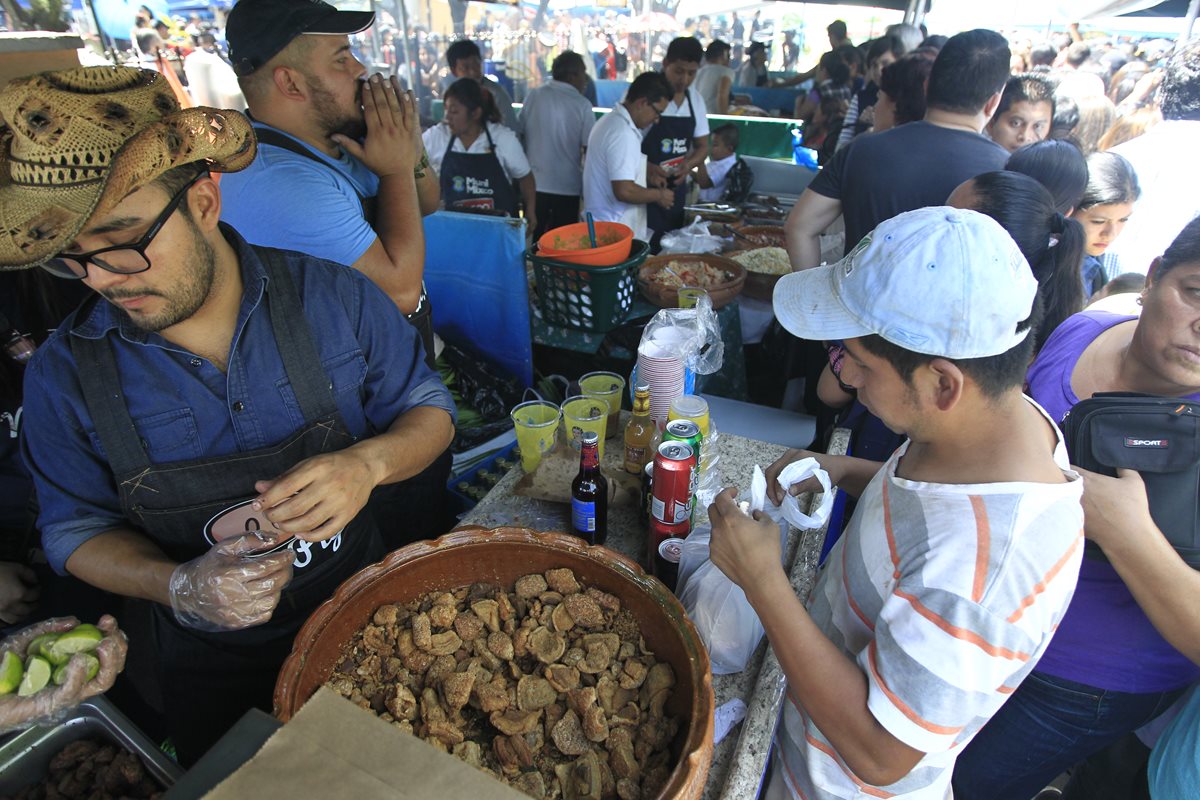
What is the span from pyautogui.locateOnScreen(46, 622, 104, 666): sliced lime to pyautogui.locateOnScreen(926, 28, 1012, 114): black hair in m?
3.60

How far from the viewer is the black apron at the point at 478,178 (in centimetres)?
554

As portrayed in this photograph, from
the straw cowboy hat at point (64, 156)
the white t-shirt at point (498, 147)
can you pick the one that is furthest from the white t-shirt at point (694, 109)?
the straw cowboy hat at point (64, 156)

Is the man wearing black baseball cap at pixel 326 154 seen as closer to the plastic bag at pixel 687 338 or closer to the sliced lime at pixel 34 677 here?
the plastic bag at pixel 687 338

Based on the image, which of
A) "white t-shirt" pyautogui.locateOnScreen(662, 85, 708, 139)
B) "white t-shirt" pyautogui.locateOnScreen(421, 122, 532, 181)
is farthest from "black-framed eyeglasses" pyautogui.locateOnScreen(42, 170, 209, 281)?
"white t-shirt" pyautogui.locateOnScreen(662, 85, 708, 139)

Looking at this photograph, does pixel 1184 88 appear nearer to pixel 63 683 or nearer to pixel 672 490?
pixel 672 490

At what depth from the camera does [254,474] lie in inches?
60.7

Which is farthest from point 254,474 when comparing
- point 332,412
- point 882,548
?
point 882,548

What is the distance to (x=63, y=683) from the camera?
1.07 meters

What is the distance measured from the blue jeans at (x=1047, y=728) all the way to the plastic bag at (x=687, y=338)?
4.44ft

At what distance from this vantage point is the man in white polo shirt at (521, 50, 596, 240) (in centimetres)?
607

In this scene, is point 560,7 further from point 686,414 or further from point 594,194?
point 686,414

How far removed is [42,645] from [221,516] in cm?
45

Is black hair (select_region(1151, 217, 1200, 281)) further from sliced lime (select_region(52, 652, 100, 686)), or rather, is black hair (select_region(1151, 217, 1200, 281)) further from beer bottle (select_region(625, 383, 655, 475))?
sliced lime (select_region(52, 652, 100, 686))

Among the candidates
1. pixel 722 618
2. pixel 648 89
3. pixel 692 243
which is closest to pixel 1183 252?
pixel 722 618
